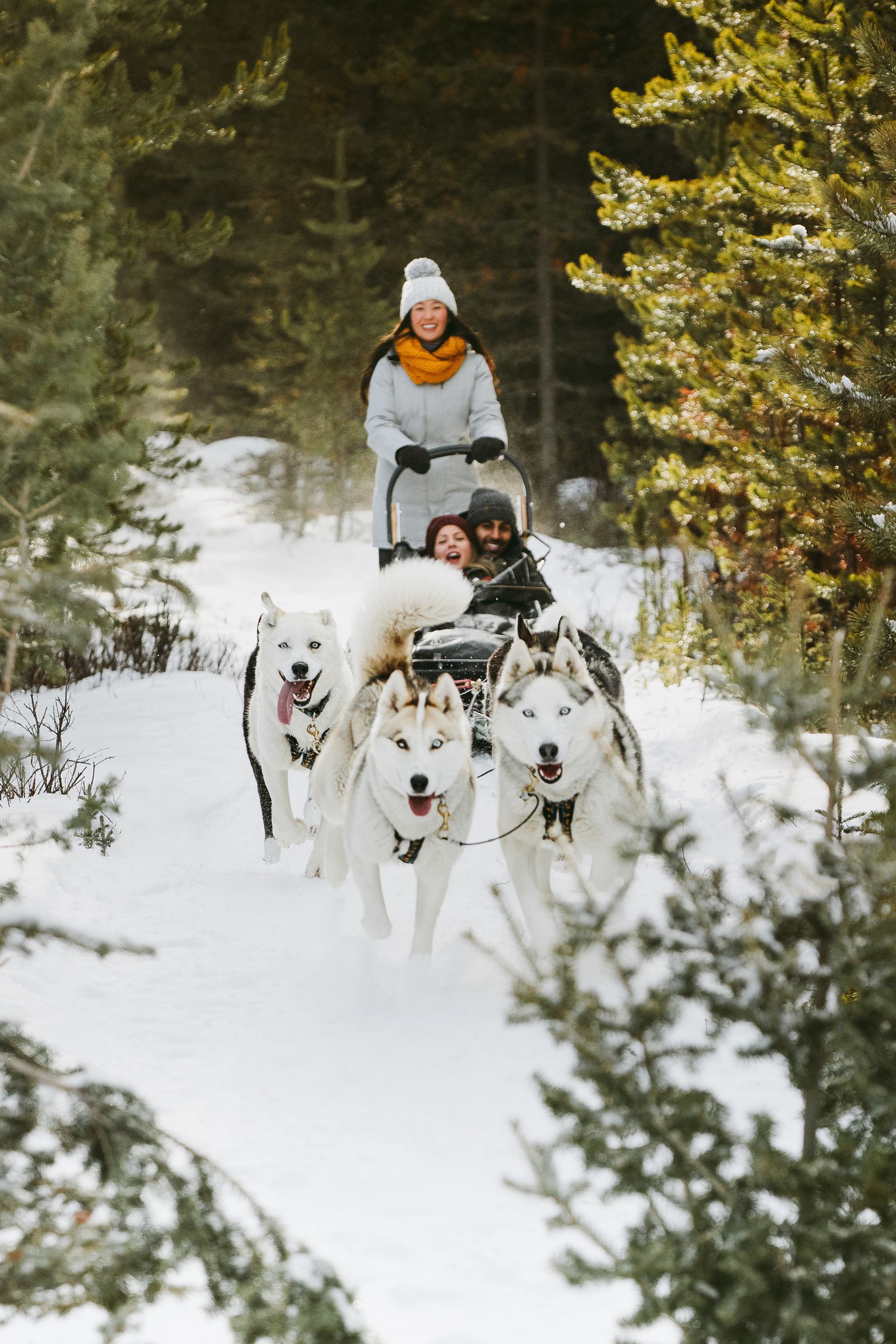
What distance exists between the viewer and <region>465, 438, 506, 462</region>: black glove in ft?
17.5

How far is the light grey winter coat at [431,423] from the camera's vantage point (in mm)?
5797

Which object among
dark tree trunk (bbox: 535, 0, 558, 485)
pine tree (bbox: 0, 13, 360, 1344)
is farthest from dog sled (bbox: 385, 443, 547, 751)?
dark tree trunk (bbox: 535, 0, 558, 485)

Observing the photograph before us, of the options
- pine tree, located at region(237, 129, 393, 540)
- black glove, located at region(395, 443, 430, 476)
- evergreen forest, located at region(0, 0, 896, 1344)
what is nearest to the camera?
evergreen forest, located at region(0, 0, 896, 1344)

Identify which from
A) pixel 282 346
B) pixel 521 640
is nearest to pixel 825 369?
pixel 521 640

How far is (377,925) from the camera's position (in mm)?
3504

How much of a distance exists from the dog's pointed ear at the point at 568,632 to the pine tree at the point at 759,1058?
1.69 metres

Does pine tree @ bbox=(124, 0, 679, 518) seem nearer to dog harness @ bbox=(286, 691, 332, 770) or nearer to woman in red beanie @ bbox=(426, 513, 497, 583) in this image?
woman in red beanie @ bbox=(426, 513, 497, 583)

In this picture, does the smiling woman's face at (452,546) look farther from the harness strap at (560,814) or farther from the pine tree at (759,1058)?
the pine tree at (759,1058)

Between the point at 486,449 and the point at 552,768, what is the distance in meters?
2.44

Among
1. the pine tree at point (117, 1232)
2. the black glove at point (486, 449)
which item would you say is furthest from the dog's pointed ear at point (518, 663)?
the black glove at point (486, 449)

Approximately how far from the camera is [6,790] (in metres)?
5.04

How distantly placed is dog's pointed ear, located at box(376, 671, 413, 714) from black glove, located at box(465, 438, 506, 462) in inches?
86.4

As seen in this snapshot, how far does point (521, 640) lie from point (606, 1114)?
2.13 meters

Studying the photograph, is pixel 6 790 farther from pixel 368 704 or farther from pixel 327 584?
pixel 327 584
